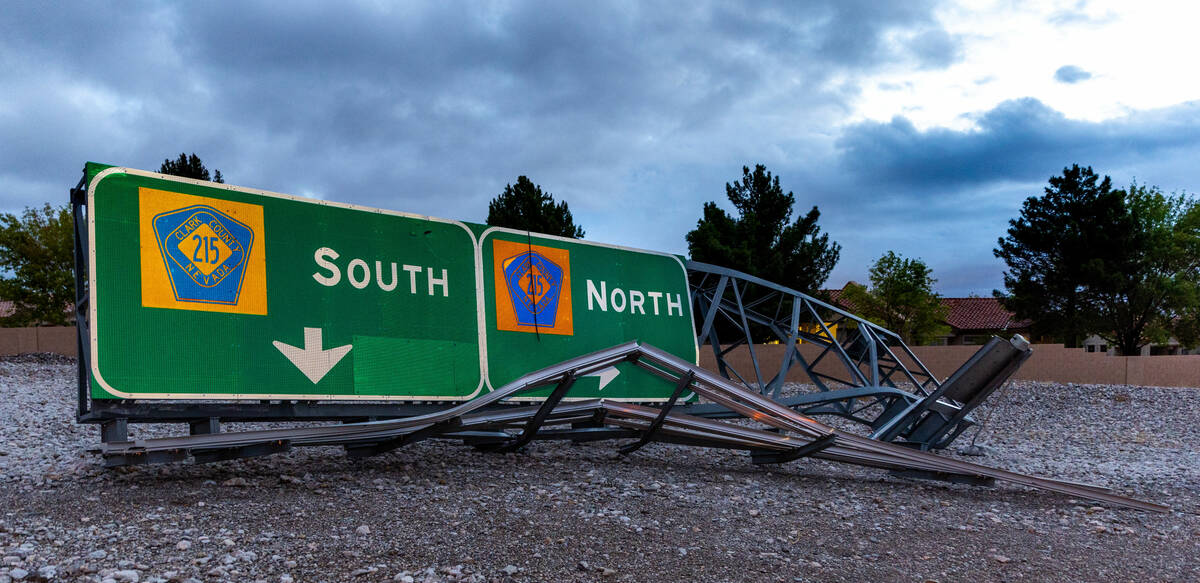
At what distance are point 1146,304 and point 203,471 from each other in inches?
2083

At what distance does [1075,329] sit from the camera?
4669cm

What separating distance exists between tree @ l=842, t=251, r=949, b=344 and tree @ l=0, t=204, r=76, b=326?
47.4m

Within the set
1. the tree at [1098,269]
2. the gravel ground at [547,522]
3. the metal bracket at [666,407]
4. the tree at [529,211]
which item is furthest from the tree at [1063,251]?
the metal bracket at [666,407]

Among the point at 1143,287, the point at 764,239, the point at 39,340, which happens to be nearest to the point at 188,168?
the point at 39,340

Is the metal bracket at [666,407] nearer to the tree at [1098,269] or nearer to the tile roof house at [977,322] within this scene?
the tree at [1098,269]

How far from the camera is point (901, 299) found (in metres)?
49.0

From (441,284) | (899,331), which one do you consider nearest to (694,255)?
(899,331)

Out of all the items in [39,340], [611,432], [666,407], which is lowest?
[611,432]

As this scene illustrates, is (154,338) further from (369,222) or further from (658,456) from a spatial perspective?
(658,456)

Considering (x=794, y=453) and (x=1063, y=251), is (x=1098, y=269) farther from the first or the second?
(x=794, y=453)

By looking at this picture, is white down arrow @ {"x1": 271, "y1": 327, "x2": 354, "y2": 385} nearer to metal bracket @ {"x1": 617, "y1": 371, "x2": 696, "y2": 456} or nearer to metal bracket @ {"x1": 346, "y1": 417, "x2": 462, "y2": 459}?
metal bracket @ {"x1": 346, "y1": 417, "x2": 462, "y2": 459}

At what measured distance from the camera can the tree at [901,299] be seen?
49.4 metres

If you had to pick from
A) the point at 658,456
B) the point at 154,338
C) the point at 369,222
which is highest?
the point at 369,222

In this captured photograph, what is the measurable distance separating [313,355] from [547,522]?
3593 mm
